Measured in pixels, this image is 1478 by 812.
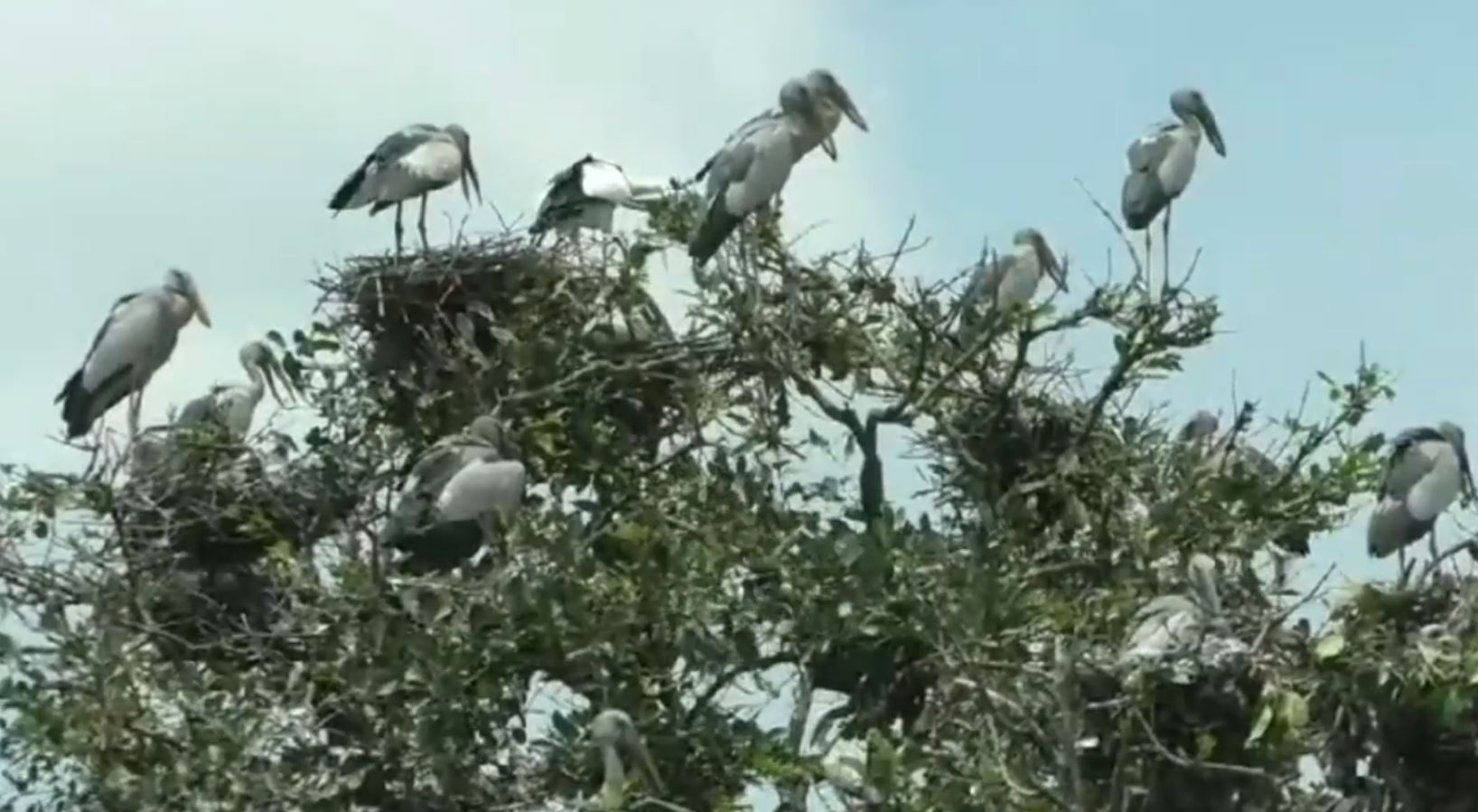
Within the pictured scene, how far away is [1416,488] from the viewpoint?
11281mm

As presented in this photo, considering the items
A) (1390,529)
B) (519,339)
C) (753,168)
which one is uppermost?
(753,168)

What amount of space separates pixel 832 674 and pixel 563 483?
1.56 metres

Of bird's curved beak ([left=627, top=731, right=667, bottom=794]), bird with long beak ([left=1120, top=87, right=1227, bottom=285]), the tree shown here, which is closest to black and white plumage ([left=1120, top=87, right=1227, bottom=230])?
bird with long beak ([left=1120, top=87, right=1227, bottom=285])

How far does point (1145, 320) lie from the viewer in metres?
10.3

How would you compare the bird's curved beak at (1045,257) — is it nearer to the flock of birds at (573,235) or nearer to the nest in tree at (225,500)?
the flock of birds at (573,235)

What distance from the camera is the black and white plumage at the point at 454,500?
385 inches

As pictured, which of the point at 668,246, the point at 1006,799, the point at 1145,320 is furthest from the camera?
the point at 668,246

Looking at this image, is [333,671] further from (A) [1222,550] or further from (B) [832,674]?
(A) [1222,550]

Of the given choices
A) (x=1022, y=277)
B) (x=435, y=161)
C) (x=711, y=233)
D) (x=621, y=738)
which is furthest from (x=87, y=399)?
(x=621, y=738)

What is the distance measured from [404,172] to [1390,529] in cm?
472

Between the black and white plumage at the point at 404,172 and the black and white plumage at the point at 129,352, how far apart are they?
0.91 metres

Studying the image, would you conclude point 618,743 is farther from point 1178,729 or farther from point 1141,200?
point 1141,200

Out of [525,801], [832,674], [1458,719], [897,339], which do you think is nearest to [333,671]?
[525,801]

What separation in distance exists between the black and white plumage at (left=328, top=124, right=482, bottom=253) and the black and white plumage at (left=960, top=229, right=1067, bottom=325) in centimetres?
255
